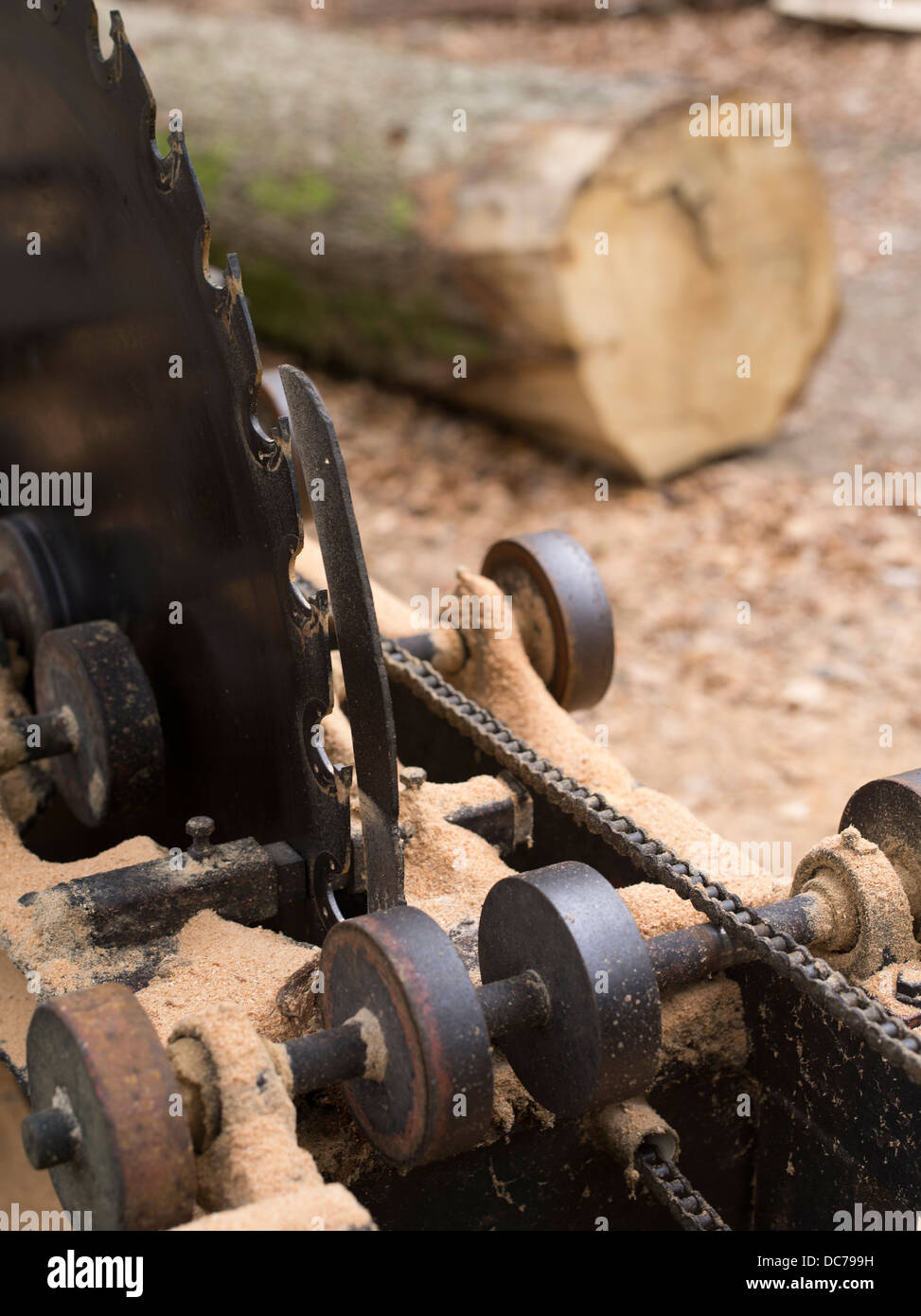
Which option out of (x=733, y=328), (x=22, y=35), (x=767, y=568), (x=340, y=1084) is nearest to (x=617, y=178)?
(x=733, y=328)

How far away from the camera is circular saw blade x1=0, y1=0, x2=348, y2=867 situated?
1959mm

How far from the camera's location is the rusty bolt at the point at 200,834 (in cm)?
211

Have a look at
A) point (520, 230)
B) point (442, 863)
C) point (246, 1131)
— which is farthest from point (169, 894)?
point (520, 230)

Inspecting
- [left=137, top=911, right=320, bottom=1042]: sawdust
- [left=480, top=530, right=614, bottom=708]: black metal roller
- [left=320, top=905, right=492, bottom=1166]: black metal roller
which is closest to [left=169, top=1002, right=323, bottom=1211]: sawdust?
[left=320, top=905, right=492, bottom=1166]: black metal roller

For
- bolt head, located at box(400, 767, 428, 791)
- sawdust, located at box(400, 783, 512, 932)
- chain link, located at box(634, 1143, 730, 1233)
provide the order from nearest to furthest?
chain link, located at box(634, 1143, 730, 1233) < sawdust, located at box(400, 783, 512, 932) < bolt head, located at box(400, 767, 428, 791)

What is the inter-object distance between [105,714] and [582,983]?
0.99 meters

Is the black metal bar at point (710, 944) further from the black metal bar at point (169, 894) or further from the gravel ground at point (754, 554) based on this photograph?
the gravel ground at point (754, 554)

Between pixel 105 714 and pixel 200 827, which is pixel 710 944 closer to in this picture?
pixel 200 827

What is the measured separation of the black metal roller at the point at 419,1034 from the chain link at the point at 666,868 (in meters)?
0.45

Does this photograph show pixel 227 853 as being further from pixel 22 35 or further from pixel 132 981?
pixel 22 35

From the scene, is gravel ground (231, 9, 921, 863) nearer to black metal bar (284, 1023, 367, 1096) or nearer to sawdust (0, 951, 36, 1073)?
sawdust (0, 951, 36, 1073)

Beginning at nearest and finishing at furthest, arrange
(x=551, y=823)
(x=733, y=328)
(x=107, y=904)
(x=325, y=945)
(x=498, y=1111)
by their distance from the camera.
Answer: (x=325, y=945) < (x=498, y=1111) < (x=107, y=904) < (x=551, y=823) < (x=733, y=328)
